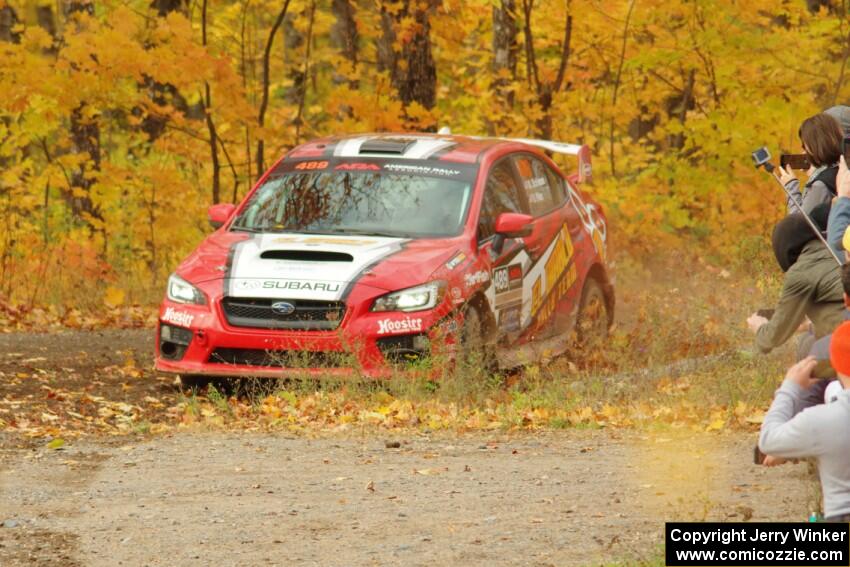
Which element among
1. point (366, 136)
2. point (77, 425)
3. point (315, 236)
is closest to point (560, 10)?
point (366, 136)

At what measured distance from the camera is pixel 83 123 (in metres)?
16.5

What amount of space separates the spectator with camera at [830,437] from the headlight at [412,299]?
18.0 ft

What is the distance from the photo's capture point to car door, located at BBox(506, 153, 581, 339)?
11719mm

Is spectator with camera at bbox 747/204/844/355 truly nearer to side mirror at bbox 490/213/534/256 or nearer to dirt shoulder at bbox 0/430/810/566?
dirt shoulder at bbox 0/430/810/566

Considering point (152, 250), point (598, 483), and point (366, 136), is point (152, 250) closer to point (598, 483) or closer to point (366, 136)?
point (366, 136)

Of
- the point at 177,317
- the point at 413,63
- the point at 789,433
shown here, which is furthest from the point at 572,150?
the point at 789,433

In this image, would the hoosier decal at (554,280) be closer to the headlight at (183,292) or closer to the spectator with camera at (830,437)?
the headlight at (183,292)

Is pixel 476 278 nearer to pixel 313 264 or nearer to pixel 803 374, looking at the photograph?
pixel 313 264

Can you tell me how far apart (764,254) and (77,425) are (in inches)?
329

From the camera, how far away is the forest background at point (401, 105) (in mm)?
16000

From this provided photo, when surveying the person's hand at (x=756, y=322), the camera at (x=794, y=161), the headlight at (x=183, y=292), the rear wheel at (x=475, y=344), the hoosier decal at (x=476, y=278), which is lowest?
the rear wheel at (x=475, y=344)

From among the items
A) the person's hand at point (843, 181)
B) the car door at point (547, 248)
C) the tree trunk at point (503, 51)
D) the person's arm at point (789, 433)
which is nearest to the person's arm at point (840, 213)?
the person's hand at point (843, 181)

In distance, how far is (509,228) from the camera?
1109 cm

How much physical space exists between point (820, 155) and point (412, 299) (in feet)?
12.1
